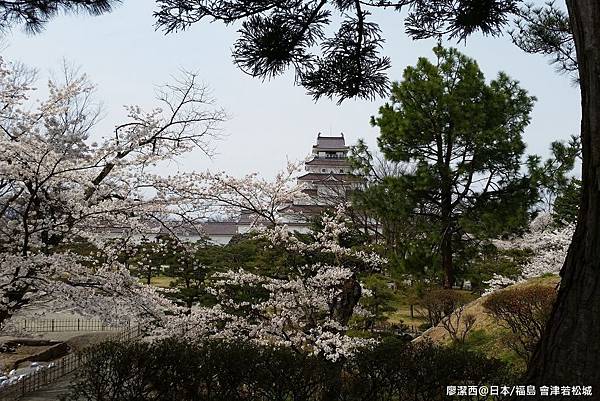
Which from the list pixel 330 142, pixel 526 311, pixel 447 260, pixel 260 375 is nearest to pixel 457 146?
pixel 447 260

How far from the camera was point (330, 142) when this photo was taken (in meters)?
27.4

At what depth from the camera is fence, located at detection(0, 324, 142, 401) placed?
6.49 metres

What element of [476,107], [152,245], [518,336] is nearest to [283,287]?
[152,245]

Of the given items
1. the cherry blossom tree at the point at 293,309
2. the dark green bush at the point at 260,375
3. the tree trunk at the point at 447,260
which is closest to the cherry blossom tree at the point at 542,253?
the tree trunk at the point at 447,260

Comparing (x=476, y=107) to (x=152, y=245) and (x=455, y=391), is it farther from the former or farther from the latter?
(x=455, y=391)

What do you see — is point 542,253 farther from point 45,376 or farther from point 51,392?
point 45,376

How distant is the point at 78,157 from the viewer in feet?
17.2

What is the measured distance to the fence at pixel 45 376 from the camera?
21.3 feet

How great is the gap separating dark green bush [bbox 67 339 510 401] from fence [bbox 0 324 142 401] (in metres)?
1.96

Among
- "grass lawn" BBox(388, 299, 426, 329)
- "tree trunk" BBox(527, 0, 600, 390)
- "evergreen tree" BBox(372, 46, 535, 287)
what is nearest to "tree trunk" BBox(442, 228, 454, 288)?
"evergreen tree" BBox(372, 46, 535, 287)

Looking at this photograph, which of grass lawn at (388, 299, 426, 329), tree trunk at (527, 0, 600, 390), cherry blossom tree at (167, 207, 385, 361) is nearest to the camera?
tree trunk at (527, 0, 600, 390)

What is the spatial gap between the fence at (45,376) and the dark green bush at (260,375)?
1.96m

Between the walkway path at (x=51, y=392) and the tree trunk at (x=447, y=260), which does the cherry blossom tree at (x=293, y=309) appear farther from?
the tree trunk at (x=447, y=260)

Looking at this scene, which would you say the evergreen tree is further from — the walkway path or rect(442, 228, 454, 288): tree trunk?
the walkway path
